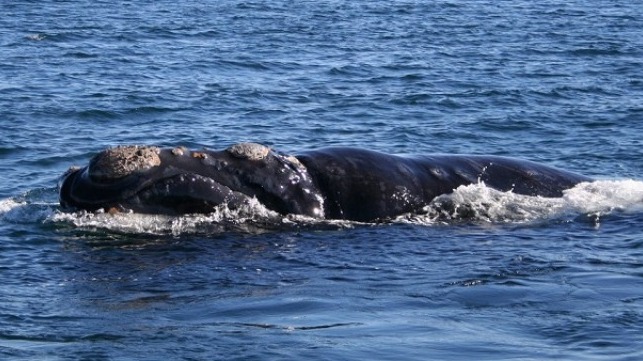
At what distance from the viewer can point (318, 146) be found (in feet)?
67.0

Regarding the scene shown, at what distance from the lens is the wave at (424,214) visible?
13352 mm

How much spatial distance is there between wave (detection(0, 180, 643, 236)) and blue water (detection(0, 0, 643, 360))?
0.03 m

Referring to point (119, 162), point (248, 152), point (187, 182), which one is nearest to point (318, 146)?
point (248, 152)

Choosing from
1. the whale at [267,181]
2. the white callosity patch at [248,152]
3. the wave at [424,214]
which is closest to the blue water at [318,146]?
the wave at [424,214]

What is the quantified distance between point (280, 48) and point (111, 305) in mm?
20020

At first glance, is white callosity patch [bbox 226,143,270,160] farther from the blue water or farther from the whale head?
the blue water

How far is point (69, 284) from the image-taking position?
12.0 metres

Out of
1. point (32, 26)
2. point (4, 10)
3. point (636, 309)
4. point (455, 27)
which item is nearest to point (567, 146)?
point (636, 309)

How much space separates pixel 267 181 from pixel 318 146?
689 cm

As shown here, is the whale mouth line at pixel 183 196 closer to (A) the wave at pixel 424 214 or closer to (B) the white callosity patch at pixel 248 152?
(A) the wave at pixel 424 214

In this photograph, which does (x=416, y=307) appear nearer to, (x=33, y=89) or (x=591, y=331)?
(x=591, y=331)

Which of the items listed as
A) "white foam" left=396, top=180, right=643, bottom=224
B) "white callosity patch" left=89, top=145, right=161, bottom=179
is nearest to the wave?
"white foam" left=396, top=180, right=643, bottom=224

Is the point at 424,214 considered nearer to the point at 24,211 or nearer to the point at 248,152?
the point at 248,152

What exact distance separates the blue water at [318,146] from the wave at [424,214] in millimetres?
29
